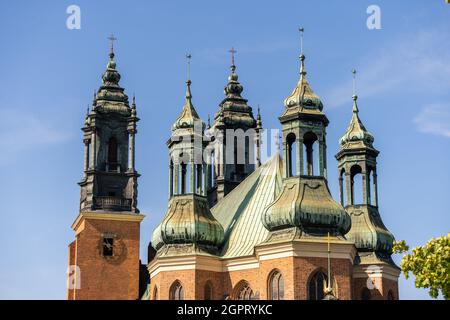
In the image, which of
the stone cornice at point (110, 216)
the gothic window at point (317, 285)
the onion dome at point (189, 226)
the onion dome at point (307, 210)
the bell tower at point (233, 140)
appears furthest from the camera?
the bell tower at point (233, 140)

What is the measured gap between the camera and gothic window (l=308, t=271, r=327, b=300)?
5588 centimetres

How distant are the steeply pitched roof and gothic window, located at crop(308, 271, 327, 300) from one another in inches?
185

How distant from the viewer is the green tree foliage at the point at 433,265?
32.8m

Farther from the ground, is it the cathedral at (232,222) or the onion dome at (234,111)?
the onion dome at (234,111)

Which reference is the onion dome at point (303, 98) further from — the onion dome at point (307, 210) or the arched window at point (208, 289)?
the arched window at point (208, 289)

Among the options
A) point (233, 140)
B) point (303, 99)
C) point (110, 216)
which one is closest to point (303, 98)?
point (303, 99)

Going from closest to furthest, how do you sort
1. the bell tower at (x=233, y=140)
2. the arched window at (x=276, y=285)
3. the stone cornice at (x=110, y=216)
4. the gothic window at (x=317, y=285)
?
1. the gothic window at (x=317, y=285)
2. the arched window at (x=276, y=285)
3. the stone cornice at (x=110, y=216)
4. the bell tower at (x=233, y=140)

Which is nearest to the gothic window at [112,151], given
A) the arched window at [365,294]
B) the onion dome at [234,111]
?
the onion dome at [234,111]

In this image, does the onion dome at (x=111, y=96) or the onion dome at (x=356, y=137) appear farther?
the onion dome at (x=111, y=96)

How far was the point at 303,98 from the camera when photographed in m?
59.1

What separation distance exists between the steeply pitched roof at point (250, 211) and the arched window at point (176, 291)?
2.91 m

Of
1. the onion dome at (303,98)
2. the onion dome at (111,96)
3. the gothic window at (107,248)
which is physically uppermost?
the onion dome at (111,96)

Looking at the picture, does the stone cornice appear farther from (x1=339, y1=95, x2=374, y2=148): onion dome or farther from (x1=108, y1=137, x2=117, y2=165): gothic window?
(x1=339, y1=95, x2=374, y2=148): onion dome

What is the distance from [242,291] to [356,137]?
12058 millimetres
